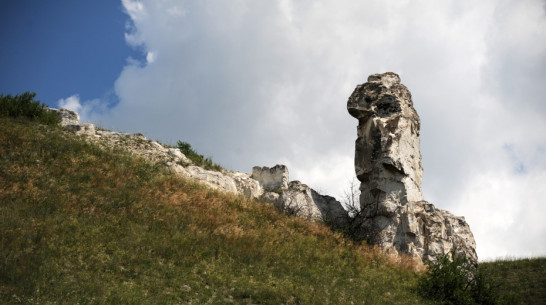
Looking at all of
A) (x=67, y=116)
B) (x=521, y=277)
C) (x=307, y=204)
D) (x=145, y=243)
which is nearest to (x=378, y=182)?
(x=307, y=204)

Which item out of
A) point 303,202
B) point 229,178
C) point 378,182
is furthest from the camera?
point 229,178

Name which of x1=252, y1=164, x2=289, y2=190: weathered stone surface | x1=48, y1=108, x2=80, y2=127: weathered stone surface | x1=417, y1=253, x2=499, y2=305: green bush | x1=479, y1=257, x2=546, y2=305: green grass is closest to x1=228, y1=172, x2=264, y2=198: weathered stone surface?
x1=252, y1=164, x2=289, y2=190: weathered stone surface

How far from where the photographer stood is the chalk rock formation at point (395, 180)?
2227 cm

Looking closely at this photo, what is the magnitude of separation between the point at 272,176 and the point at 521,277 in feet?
49.3

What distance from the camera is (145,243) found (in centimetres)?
1480

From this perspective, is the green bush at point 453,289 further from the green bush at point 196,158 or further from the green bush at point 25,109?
the green bush at point 25,109

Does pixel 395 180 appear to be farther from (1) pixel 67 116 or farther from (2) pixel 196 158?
(1) pixel 67 116

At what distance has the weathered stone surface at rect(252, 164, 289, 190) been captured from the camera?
28.4 m

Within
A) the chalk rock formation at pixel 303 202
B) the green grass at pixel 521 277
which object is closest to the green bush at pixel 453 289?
the green grass at pixel 521 277

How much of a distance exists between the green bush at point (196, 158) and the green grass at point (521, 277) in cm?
1588

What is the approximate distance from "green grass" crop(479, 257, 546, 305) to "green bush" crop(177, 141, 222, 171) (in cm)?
1588

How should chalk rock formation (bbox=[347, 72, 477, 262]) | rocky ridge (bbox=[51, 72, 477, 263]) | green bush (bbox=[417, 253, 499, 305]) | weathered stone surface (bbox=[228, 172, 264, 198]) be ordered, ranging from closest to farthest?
1. green bush (bbox=[417, 253, 499, 305])
2. chalk rock formation (bbox=[347, 72, 477, 262])
3. rocky ridge (bbox=[51, 72, 477, 263])
4. weathered stone surface (bbox=[228, 172, 264, 198])

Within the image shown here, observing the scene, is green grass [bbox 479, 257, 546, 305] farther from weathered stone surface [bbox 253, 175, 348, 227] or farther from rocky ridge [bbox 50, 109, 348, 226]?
rocky ridge [bbox 50, 109, 348, 226]

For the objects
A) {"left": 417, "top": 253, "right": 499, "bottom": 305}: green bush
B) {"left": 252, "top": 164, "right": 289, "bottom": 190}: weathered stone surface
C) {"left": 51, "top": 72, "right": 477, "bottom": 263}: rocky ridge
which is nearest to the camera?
{"left": 417, "top": 253, "right": 499, "bottom": 305}: green bush
